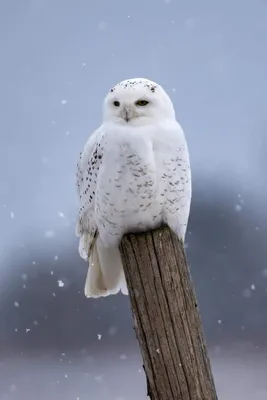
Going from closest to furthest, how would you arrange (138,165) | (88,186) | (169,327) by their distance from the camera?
(169,327)
(138,165)
(88,186)

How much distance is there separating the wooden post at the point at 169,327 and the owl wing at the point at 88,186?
1.65ft

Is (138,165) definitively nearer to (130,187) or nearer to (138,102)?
(130,187)

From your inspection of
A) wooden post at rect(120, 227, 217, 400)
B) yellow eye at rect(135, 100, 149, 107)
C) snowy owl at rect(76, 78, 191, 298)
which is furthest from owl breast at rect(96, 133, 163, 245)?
wooden post at rect(120, 227, 217, 400)

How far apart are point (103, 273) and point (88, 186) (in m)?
0.33

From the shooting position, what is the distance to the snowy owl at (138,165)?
6.77ft

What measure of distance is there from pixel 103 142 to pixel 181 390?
877 millimetres

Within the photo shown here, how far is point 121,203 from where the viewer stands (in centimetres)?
210

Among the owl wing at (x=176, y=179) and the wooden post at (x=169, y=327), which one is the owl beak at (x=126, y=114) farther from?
the wooden post at (x=169, y=327)

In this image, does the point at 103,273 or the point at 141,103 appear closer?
the point at 141,103

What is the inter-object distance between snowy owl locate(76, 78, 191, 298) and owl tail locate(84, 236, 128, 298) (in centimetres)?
5

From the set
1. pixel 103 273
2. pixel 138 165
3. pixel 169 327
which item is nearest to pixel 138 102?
pixel 138 165

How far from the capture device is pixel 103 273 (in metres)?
2.29

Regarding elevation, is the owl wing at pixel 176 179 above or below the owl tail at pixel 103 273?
above

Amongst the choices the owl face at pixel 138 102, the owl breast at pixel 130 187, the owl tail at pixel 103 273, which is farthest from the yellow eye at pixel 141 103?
the owl tail at pixel 103 273
